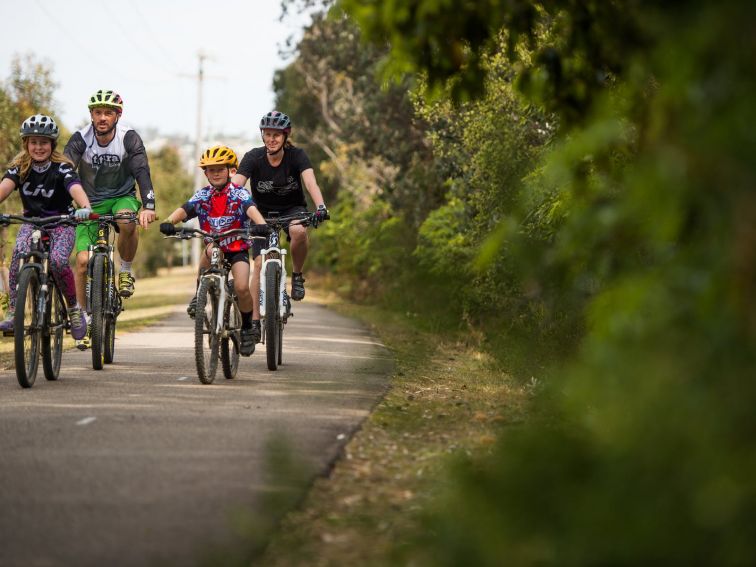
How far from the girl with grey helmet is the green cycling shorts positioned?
28.4 inches

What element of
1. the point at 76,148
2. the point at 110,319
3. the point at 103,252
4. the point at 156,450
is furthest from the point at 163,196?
the point at 156,450

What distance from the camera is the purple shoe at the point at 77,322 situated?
11242 millimetres

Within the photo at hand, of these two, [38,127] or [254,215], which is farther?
[254,215]

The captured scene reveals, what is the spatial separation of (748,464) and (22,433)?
215 inches

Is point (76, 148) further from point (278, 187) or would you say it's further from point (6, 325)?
point (6, 325)

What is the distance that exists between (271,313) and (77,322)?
1.67 m

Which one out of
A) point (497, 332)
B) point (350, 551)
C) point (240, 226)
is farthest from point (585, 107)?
point (497, 332)

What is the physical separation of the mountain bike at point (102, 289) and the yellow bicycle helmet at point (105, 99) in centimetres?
109

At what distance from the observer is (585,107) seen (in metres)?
6.24

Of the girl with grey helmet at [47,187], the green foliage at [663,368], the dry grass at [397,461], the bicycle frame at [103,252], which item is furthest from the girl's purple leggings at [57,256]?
the green foliage at [663,368]

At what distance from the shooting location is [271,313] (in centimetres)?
1147

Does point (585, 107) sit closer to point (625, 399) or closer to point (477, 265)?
point (477, 265)

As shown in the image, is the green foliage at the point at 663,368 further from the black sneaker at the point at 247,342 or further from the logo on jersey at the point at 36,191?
the logo on jersey at the point at 36,191

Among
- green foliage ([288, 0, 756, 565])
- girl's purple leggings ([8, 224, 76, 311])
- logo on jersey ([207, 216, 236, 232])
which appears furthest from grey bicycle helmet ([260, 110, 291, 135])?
green foliage ([288, 0, 756, 565])
